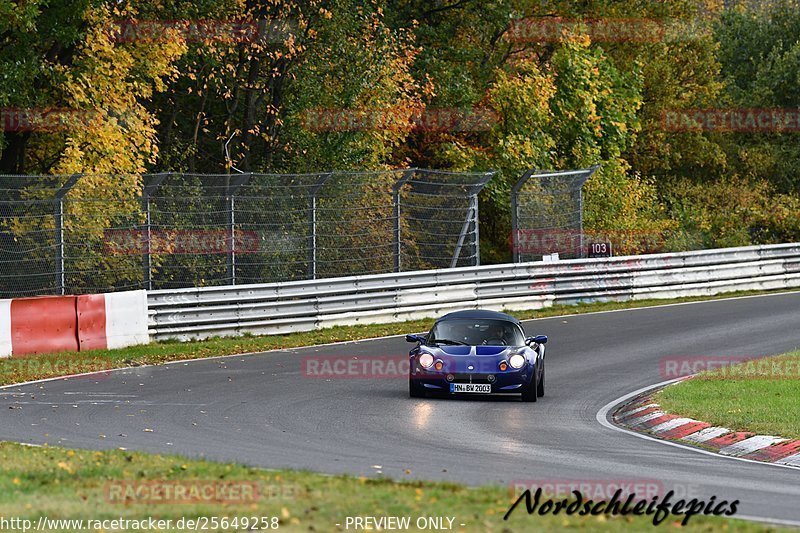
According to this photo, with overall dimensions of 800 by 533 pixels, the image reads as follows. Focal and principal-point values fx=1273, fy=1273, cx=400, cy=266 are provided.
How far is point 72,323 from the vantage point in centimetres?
2152

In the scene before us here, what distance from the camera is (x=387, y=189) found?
28.0m

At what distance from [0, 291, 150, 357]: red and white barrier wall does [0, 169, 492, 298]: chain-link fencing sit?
2.74 ft

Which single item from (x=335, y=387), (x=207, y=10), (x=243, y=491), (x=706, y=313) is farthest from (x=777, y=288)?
(x=243, y=491)

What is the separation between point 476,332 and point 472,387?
109 centimetres

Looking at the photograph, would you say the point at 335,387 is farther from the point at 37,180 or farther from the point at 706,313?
the point at 706,313

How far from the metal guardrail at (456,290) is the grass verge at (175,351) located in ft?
1.06

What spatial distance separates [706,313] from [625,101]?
12.1m

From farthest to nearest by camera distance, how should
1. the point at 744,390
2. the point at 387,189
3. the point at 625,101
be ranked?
the point at 625,101, the point at 387,189, the point at 744,390

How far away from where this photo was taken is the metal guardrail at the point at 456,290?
2381 centimetres

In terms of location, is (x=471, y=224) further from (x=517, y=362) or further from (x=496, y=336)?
(x=517, y=362)
